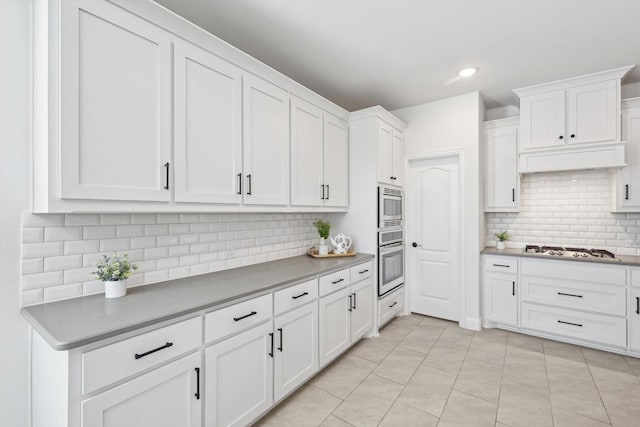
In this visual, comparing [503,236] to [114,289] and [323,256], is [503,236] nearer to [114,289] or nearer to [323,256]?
[323,256]

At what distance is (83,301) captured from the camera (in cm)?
156

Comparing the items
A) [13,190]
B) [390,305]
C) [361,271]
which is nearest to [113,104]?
[13,190]

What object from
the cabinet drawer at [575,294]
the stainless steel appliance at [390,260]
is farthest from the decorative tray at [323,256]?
the cabinet drawer at [575,294]

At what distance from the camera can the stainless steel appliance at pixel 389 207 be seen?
10.9 feet

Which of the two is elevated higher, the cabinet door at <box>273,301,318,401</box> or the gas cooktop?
the gas cooktop

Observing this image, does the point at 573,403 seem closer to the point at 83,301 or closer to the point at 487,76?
the point at 487,76

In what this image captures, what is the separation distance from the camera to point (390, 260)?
3.52 m

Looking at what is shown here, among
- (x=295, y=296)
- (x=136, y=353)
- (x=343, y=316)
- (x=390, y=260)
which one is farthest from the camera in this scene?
(x=390, y=260)

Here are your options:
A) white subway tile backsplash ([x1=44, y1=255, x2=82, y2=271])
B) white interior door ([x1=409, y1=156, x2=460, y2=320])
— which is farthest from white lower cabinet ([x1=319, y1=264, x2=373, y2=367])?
white subway tile backsplash ([x1=44, y1=255, x2=82, y2=271])

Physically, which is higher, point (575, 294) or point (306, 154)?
point (306, 154)

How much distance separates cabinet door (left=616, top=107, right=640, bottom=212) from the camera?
2.95 m

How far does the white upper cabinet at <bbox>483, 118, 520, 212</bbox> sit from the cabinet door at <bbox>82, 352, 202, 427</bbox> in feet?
11.9

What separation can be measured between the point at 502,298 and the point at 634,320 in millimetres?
1055

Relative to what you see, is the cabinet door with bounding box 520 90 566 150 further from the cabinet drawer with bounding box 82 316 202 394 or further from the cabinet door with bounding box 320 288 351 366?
the cabinet drawer with bounding box 82 316 202 394
